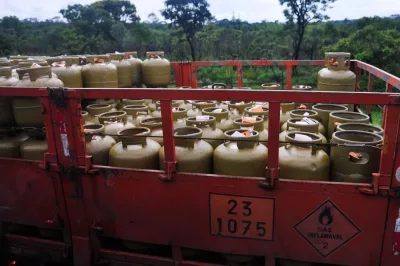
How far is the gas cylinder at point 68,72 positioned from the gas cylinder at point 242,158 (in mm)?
2531

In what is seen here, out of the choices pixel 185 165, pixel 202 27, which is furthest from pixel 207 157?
pixel 202 27

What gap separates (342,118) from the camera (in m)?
3.54

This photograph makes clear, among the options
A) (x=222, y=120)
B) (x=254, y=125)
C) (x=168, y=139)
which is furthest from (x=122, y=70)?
(x=168, y=139)

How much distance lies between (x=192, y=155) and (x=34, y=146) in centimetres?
153

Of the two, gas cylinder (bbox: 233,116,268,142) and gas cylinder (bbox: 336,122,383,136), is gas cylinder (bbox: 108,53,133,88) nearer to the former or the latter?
gas cylinder (bbox: 233,116,268,142)

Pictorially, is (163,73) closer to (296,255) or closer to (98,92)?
(98,92)

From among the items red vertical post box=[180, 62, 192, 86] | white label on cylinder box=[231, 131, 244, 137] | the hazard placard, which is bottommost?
the hazard placard

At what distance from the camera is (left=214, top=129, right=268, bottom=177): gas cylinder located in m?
2.77

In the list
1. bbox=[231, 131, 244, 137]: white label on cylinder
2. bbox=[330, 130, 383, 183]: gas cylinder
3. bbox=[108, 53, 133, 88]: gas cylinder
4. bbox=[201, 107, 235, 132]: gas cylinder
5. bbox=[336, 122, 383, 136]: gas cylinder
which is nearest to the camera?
bbox=[330, 130, 383, 183]: gas cylinder

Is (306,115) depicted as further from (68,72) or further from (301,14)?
(301,14)

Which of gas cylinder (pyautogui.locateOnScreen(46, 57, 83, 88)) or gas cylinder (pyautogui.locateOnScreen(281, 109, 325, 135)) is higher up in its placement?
gas cylinder (pyautogui.locateOnScreen(46, 57, 83, 88))

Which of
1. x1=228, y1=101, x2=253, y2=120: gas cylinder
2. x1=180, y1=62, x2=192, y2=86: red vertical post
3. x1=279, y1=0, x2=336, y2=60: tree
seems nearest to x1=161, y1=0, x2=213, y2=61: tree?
x1=279, y1=0, x2=336, y2=60: tree

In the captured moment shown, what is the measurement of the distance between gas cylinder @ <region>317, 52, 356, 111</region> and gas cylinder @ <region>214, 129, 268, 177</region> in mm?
2340

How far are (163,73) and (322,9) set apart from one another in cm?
1978
